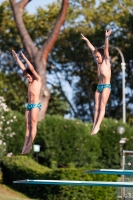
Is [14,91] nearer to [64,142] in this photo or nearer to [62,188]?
[64,142]

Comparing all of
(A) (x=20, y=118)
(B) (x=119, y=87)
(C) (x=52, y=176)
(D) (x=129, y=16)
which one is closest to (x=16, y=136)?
(A) (x=20, y=118)

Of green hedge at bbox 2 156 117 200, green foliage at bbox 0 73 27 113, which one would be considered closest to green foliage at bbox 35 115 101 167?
green hedge at bbox 2 156 117 200

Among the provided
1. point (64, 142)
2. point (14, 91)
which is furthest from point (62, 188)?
point (14, 91)

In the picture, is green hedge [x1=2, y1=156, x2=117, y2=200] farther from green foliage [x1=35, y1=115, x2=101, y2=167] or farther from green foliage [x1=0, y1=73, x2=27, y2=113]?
green foliage [x1=0, y1=73, x2=27, y2=113]

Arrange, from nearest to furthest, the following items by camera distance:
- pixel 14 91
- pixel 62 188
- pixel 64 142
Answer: pixel 62 188
pixel 64 142
pixel 14 91

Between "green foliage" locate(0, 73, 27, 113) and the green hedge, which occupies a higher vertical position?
"green foliage" locate(0, 73, 27, 113)

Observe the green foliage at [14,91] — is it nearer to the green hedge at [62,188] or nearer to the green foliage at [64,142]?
the green foliage at [64,142]

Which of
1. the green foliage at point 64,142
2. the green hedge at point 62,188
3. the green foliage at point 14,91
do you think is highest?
the green foliage at point 14,91

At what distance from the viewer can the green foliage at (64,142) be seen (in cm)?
2831

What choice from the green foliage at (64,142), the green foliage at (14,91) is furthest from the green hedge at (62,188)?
the green foliage at (14,91)

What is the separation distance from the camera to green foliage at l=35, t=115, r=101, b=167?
28.3 m

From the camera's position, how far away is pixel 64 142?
2850 centimetres

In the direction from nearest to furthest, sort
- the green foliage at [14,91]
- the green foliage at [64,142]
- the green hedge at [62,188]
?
the green hedge at [62,188]
the green foliage at [64,142]
the green foliage at [14,91]

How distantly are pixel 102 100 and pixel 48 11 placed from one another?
28733 millimetres
